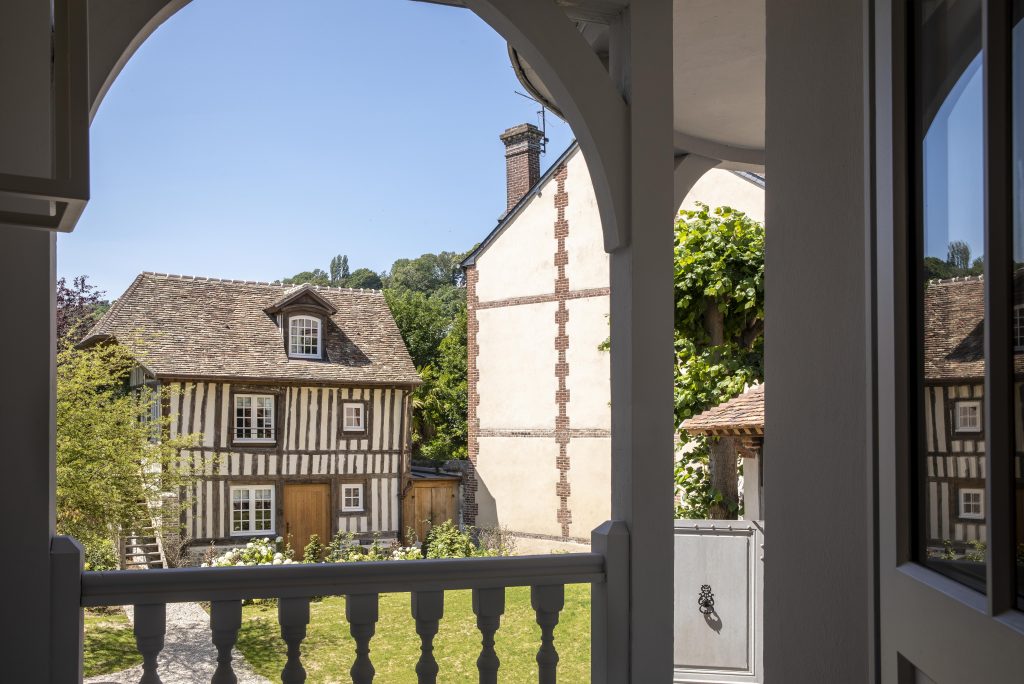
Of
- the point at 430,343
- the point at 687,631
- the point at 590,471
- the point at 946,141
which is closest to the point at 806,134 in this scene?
the point at 946,141

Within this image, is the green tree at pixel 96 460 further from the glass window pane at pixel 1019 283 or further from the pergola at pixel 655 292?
the glass window pane at pixel 1019 283

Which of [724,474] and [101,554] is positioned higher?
[724,474]

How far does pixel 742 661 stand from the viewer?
4.68 metres

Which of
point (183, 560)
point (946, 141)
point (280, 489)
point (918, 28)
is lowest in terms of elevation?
point (183, 560)

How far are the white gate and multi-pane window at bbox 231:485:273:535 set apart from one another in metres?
8.97

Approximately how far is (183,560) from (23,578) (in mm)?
11120

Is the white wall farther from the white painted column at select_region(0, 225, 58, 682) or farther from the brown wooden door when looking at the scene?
the white painted column at select_region(0, 225, 58, 682)

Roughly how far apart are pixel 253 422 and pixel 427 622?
11.8m

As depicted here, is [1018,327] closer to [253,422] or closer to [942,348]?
[942,348]

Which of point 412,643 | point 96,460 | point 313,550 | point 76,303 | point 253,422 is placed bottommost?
point 412,643

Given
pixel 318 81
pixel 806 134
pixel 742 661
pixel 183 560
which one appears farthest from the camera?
pixel 318 81

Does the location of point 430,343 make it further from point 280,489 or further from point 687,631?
point 687,631

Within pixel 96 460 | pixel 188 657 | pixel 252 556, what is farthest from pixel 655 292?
pixel 252 556

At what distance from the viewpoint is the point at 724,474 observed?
6.52 metres
